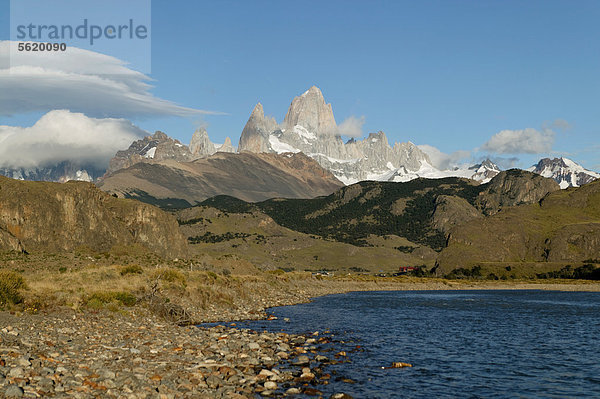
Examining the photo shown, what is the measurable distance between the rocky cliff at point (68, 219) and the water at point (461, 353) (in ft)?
169

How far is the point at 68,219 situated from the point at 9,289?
7208 cm

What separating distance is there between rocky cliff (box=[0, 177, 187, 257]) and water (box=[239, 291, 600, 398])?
51.6m

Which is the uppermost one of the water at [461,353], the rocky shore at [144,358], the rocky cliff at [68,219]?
the rocky cliff at [68,219]

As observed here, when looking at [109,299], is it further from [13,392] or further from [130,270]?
[13,392]

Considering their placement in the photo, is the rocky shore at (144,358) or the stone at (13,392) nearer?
the stone at (13,392)

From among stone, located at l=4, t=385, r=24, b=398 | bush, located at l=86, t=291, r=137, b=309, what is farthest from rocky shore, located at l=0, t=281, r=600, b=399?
bush, located at l=86, t=291, r=137, b=309

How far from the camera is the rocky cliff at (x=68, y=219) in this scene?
311 feet

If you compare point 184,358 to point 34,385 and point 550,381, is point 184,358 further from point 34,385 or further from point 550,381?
point 550,381

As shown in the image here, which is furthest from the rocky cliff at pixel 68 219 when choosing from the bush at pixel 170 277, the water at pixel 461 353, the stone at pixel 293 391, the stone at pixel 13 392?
the stone at pixel 293 391

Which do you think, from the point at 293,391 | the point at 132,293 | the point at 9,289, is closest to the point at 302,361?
the point at 293,391

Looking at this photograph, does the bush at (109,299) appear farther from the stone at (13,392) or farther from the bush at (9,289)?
the stone at (13,392)

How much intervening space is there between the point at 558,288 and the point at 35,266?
169 meters

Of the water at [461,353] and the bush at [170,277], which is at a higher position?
the bush at [170,277]

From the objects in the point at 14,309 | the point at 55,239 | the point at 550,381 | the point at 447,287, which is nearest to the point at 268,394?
the point at 550,381
